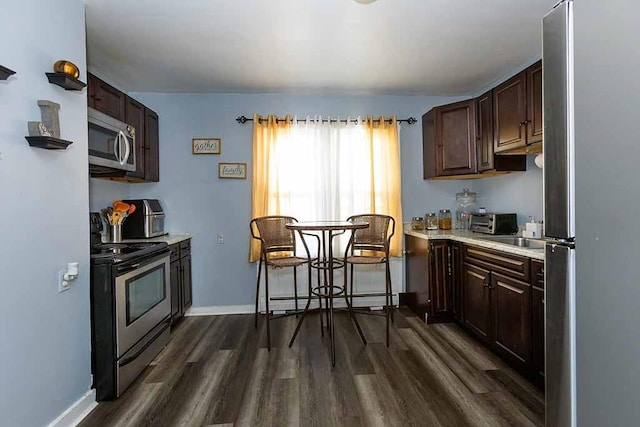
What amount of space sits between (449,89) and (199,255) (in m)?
3.43

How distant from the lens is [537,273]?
2127mm

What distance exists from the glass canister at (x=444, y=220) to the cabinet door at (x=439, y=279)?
676 millimetres

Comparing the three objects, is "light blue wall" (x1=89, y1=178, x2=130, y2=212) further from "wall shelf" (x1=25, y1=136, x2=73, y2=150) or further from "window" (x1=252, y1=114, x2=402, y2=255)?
"wall shelf" (x1=25, y1=136, x2=73, y2=150)

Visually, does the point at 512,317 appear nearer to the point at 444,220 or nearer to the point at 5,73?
the point at 444,220

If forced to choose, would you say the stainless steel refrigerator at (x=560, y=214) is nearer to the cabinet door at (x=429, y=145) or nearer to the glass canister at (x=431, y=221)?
the cabinet door at (x=429, y=145)

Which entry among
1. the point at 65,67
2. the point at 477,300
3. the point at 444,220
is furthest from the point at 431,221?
the point at 65,67

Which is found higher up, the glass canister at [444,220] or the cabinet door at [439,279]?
the glass canister at [444,220]

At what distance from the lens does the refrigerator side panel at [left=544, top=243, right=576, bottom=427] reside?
1031 mm

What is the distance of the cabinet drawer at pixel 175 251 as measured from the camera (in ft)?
10.6

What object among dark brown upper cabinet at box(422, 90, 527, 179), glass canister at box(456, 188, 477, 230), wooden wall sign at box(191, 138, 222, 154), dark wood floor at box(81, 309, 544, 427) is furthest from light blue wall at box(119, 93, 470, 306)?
glass canister at box(456, 188, 477, 230)

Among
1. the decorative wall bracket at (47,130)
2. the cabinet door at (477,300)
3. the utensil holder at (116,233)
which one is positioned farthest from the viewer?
the utensil holder at (116,233)

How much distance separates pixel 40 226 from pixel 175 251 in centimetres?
169

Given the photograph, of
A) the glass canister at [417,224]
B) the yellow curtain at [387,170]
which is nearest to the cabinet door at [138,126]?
the yellow curtain at [387,170]

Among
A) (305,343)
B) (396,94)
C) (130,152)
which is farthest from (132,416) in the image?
(396,94)
